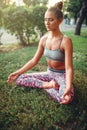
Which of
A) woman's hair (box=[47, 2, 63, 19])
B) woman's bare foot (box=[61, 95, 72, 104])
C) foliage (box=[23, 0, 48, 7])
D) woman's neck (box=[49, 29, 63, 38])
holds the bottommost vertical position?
woman's bare foot (box=[61, 95, 72, 104])

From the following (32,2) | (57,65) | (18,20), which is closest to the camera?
(57,65)

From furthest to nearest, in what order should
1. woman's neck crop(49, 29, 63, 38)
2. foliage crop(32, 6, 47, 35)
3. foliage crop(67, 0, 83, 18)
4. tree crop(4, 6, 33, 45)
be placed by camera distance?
foliage crop(67, 0, 83, 18), foliage crop(32, 6, 47, 35), tree crop(4, 6, 33, 45), woman's neck crop(49, 29, 63, 38)

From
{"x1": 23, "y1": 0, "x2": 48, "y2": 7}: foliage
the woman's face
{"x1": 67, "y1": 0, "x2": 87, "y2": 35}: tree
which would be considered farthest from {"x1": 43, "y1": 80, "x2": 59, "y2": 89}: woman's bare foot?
{"x1": 23, "y1": 0, "x2": 48, "y2": 7}: foliage

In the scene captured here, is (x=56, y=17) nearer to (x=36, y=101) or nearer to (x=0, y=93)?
(x=36, y=101)

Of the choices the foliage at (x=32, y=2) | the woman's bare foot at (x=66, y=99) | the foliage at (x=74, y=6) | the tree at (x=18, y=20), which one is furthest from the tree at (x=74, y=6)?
the woman's bare foot at (x=66, y=99)

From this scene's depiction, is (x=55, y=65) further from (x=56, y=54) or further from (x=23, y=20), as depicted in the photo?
(x=23, y=20)

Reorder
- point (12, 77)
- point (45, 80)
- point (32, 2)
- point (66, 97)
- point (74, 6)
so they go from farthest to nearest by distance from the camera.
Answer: point (74, 6)
point (32, 2)
point (45, 80)
point (12, 77)
point (66, 97)

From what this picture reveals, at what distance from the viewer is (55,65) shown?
4047 mm

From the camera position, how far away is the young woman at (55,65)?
12.3ft

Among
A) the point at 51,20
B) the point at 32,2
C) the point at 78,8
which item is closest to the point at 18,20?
the point at 51,20

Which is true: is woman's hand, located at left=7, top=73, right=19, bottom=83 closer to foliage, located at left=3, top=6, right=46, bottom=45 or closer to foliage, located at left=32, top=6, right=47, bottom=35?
foliage, located at left=3, top=6, right=46, bottom=45

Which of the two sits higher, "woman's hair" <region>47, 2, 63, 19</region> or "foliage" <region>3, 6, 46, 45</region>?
"woman's hair" <region>47, 2, 63, 19</region>

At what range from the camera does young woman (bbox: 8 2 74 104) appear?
376cm

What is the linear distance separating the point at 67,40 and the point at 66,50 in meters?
0.13
